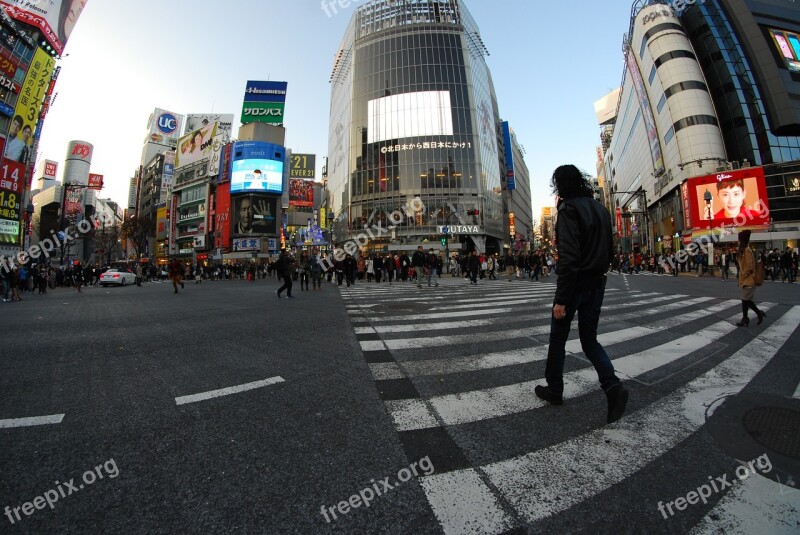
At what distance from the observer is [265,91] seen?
65.9 metres

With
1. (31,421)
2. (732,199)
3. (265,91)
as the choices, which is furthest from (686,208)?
(265,91)

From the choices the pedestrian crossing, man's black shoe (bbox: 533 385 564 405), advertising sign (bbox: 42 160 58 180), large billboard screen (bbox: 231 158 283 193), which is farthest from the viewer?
advertising sign (bbox: 42 160 58 180)

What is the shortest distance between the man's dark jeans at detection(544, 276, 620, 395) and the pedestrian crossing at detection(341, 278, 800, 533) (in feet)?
0.88

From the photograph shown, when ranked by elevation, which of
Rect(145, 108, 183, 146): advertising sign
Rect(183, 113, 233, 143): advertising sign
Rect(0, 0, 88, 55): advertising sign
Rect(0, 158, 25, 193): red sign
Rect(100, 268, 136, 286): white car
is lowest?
Rect(100, 268, 136, 286): white car

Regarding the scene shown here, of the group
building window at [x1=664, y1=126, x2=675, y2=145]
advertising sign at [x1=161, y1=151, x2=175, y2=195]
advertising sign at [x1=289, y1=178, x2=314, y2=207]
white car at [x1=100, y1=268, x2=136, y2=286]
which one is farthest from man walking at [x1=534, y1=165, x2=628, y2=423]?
advertising sign at [x1=161, y1=151, x2=175, y2=195]

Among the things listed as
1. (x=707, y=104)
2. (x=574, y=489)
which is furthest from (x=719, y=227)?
(x=574, y=489)

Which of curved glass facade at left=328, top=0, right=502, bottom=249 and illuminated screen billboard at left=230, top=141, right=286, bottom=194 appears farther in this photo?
illuminated screen billboard at left=230, top=141, right=286, bottom=194

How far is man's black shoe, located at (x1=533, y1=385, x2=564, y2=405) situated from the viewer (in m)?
2.75

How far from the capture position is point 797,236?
35062 mm

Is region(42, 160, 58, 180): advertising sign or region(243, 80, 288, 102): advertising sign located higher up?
region(42, 160, 58, 180): advertising sign

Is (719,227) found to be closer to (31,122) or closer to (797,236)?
(797,236)

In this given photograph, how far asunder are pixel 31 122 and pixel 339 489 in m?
54.8

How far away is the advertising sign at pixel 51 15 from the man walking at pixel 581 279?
56643mm

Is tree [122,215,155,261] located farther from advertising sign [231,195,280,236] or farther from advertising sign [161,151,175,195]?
advertising sign [161,151,175,195]
